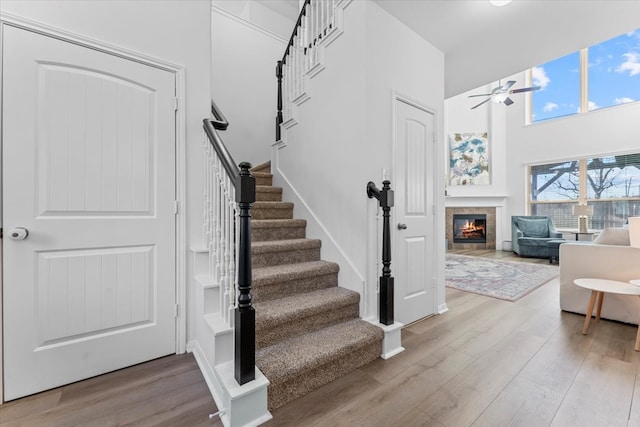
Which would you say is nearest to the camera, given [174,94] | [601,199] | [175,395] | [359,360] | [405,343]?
[175,395]

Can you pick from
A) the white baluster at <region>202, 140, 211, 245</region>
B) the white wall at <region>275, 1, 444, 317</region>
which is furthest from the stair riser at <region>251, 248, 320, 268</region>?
the white baluster at <region>202, 140, 211, 245</region>

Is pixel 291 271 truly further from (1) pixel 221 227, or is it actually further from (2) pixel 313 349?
(1) pixel 221 227

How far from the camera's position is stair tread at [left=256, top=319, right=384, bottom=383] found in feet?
5.22

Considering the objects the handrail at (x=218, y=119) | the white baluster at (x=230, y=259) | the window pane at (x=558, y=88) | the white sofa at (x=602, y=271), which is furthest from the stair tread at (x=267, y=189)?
the window pane at (x=558, y=88)

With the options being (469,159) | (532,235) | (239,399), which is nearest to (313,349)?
(239,399)

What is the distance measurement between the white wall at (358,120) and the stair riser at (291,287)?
5.4 inches

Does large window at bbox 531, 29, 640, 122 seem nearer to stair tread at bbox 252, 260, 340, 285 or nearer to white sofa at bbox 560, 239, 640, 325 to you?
white sofa at bbox 560, 239, 640, 325

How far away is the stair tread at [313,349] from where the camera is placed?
5.22 feet

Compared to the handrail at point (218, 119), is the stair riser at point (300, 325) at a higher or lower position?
lower

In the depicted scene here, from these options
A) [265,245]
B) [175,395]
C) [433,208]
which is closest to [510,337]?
[433,208]

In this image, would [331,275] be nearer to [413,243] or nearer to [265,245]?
[265,245]

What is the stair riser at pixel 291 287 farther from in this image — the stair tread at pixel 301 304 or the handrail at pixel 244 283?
the handrail at pixel 244 283

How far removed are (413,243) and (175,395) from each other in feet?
7.16

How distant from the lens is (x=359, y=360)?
6.34 feet
